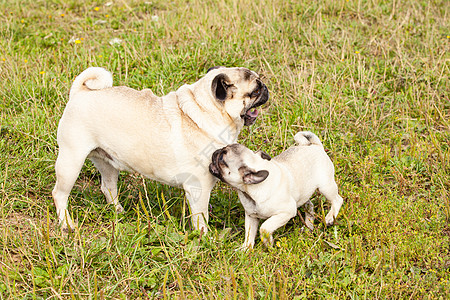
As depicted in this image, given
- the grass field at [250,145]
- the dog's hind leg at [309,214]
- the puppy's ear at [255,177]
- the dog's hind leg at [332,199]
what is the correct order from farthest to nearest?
1. the dog's hind leg at [309,214]
2. the dog's hind leg at [332,199]
3. the puppy's ear at [255,177]
4. the grass field at [250,145]

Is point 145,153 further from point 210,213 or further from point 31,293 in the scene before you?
point 31,293

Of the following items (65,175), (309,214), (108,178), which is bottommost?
(309,214)

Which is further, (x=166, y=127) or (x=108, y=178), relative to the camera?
(x=108, y=178)

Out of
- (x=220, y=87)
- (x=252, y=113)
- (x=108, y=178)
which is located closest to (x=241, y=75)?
(x=220, y=87)

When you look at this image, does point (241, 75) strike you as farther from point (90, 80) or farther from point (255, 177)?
point (90, 80)

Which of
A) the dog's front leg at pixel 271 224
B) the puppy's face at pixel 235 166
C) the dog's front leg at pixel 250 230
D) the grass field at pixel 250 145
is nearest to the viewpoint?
the grass field at pixel 250 145

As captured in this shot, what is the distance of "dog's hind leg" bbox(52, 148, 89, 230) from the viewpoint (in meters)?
4.76

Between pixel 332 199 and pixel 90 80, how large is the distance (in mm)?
2699

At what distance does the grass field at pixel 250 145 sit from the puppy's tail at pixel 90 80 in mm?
1084

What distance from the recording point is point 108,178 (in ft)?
18.0

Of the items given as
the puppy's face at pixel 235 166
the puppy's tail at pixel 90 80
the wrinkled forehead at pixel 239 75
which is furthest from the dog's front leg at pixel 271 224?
the puppy's tail at pixel 90 80

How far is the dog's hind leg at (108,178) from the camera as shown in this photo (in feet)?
17.6

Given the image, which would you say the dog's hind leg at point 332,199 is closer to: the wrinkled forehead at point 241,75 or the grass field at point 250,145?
the grass field at point 250,145

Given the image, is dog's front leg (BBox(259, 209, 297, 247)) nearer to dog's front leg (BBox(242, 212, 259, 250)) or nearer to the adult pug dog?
dog's front leg (BBox(242, 212, 259, 250))
